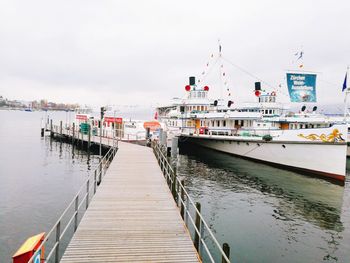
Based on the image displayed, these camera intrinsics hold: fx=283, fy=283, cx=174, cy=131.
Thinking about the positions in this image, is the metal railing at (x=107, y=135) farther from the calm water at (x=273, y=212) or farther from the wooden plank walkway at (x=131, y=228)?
the wooden plank walkway at (x=131, y=228)

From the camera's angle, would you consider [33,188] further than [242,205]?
Yes

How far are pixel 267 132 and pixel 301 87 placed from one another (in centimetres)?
621

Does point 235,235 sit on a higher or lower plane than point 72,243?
lower

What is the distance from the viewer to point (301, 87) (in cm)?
3162

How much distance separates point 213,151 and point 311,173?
A: 1481 centimetres

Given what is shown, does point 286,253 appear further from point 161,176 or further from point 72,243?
point 72,243

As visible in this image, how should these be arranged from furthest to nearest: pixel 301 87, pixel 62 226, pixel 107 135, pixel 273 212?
1. pixel 107 135
2. pixel 301 87
3. pixel 273 212
4. pixel 62 226

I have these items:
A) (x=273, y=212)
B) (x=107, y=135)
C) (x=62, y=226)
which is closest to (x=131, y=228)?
(x=62, y=226)

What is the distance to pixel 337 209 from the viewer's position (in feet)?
59.5

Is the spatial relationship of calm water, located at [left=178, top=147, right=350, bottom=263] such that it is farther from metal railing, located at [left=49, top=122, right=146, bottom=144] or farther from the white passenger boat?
metal railing, located at [left=49, top=122, right=146, bottom=144]

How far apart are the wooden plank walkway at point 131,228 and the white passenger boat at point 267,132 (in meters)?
18.8

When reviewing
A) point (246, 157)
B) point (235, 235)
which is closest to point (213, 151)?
point (246, 157)

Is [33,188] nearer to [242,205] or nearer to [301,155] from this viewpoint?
[242,205]

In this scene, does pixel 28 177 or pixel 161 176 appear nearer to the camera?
pixel 161 176
